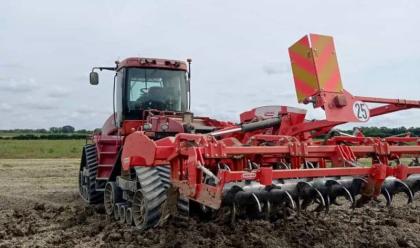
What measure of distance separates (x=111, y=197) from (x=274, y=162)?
9.18 ft

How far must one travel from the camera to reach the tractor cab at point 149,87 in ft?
32.3

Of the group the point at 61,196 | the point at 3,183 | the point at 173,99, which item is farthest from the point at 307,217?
the point at 3,183

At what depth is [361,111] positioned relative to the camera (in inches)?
264

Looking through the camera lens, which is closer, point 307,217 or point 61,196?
point 307,217

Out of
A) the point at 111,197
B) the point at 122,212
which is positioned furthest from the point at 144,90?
the point at 122,212

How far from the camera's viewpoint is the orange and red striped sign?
6551 millimetres

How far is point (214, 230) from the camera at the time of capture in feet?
22.2

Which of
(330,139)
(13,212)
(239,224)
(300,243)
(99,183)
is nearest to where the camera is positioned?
(300,243)

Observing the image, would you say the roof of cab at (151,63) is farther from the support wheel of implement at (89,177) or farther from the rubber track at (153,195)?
the rubber track at (153,195)

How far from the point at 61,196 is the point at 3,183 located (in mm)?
3491

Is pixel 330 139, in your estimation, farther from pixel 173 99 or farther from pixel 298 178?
pixel 173 99

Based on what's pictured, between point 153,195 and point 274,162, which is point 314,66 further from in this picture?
point 153,195

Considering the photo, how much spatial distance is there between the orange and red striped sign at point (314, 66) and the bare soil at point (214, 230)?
1.80 meters

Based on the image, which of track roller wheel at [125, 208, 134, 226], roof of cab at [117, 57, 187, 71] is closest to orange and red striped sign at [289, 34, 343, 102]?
track roller wheel at [125, 208, 134, 226]
